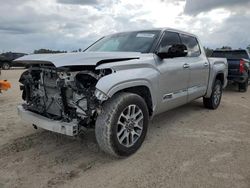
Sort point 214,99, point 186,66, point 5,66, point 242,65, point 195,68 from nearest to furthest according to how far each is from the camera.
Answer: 1. point 186,66
2. point 195,68
3. point 214,99
4. point 242,65
5. point 5,66

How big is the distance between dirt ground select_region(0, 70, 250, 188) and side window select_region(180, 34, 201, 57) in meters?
1.56

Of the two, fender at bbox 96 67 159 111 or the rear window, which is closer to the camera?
fender at bbox 96 67 159 111

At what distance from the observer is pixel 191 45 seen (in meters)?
6.05

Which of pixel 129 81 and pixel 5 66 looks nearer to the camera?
pixel 129 81

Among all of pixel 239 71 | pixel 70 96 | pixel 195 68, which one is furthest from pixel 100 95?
pixel 239 71

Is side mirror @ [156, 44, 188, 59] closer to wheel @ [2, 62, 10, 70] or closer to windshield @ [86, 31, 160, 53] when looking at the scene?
Answer: windshield @ [86, 31, 160, 53]

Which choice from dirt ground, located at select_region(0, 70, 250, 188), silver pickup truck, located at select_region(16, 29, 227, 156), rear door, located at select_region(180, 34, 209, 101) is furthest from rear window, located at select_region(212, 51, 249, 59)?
silver pickup truck, located at select_region(16, 29, 227, 156)

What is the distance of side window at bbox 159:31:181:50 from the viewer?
15.8 ft

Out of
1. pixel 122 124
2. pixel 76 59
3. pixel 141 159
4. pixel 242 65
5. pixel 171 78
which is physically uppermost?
pixel 76 59

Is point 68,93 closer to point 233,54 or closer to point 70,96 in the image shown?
point 70,96

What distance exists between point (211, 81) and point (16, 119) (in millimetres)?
4663

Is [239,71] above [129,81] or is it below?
below

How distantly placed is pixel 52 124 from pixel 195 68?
3.35 metres

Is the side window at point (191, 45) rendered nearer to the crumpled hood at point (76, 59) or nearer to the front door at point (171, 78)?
the front door at point (171, 78)
